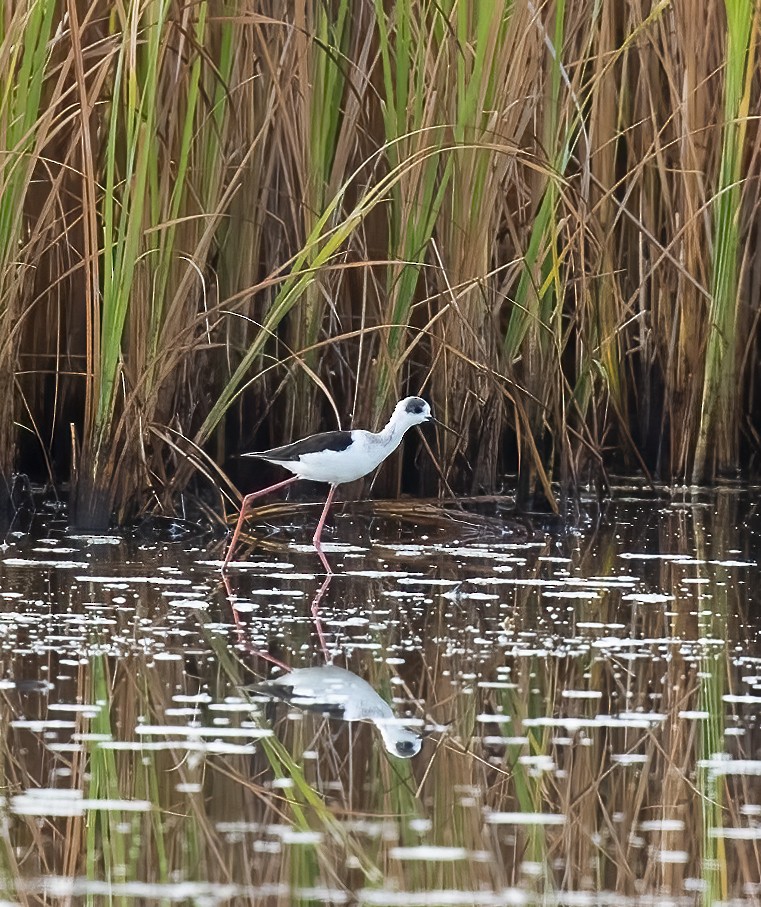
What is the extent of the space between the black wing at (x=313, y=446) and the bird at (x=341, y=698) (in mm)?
1823

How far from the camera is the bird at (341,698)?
409cm

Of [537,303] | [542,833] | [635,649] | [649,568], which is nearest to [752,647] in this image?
[635,649]

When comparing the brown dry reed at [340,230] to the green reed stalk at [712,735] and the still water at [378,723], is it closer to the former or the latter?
the still water at [378,723]

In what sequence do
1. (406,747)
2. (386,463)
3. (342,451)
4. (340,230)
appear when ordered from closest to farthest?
(406,747) < (340,230) < (342,451) < (386,463)

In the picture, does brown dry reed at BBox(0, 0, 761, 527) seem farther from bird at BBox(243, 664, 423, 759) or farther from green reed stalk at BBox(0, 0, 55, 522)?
bird at BBox(243, 664, 423, 759)

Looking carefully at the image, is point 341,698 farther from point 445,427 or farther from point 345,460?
point 445,427

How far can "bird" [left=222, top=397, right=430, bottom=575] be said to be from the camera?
659cm

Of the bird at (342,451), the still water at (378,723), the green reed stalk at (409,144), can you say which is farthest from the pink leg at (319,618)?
the green reed stalk at (409,144)

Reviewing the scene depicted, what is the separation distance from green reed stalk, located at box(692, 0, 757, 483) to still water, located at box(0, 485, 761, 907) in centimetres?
146

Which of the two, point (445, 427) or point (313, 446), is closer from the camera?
point (313, 446)

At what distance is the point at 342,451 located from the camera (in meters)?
6.59

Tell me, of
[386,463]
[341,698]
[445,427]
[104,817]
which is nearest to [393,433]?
[445,427]

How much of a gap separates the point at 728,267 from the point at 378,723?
447 centimetres

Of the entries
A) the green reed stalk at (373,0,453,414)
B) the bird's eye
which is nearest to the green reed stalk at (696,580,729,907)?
the bird's eye
